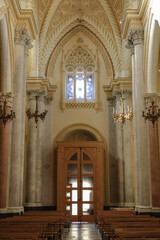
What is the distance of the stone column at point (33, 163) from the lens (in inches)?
716

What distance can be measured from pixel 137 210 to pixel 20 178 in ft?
14.2

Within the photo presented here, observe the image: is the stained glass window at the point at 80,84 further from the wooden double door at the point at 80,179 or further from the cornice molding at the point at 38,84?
the wooden double door at the point at 80,179

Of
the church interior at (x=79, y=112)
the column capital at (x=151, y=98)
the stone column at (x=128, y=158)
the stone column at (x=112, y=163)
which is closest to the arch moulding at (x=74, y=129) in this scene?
the church interior at (x=79, y=112)

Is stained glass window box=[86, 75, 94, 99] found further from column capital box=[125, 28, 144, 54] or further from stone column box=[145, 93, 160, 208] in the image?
stone column box=[145, 93, 160, 208]

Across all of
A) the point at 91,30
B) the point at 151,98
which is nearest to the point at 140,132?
the point at 151,98

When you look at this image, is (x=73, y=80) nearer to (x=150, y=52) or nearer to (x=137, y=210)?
(x=150, y=52)

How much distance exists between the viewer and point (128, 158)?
18766mm

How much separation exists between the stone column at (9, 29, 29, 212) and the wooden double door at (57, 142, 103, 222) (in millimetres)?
7019

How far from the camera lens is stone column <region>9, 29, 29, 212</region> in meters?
12.0

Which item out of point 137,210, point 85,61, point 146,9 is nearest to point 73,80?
point 85,61

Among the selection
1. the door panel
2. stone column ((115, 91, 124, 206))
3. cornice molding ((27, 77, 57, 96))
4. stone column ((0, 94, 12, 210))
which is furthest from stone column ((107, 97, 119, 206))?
stone column ((0, 94, 12, 210))

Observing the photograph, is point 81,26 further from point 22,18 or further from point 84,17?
point 22,18

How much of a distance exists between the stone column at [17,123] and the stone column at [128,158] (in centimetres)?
762

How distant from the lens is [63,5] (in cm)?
2012
